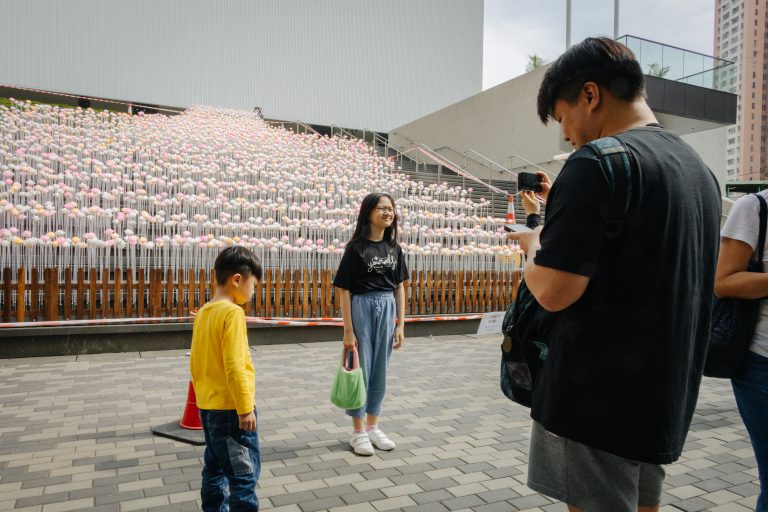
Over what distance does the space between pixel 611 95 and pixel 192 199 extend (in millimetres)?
Answer: 9475

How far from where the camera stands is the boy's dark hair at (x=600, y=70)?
1495 mm

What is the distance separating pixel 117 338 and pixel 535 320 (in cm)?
752

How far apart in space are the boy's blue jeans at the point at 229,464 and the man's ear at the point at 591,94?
199cm

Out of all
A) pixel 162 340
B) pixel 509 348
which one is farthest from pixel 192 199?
pixel 509 348

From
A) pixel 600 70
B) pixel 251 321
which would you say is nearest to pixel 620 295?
pixel 600 70

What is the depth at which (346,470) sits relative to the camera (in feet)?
12.2

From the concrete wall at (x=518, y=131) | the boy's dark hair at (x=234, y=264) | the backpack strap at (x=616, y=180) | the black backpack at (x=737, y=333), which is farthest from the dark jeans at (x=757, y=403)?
the concrete wall at (x=518, y=131)

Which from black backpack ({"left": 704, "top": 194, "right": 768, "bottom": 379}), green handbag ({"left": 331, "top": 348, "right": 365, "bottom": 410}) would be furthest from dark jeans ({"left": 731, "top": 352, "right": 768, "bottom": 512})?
green handbag ({"left": 331, "top": 348, "right": 365, "bottom": 410})

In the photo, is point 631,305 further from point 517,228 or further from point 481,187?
point 481,187

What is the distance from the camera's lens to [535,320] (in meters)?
1.56

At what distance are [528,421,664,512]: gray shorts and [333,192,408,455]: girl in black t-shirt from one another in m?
2.54

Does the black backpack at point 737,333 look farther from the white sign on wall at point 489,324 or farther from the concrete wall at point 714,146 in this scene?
the concrete wall at point 714,146

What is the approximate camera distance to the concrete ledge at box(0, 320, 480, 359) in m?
7.30

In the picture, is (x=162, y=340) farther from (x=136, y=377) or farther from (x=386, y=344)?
(x=386, y=344)
